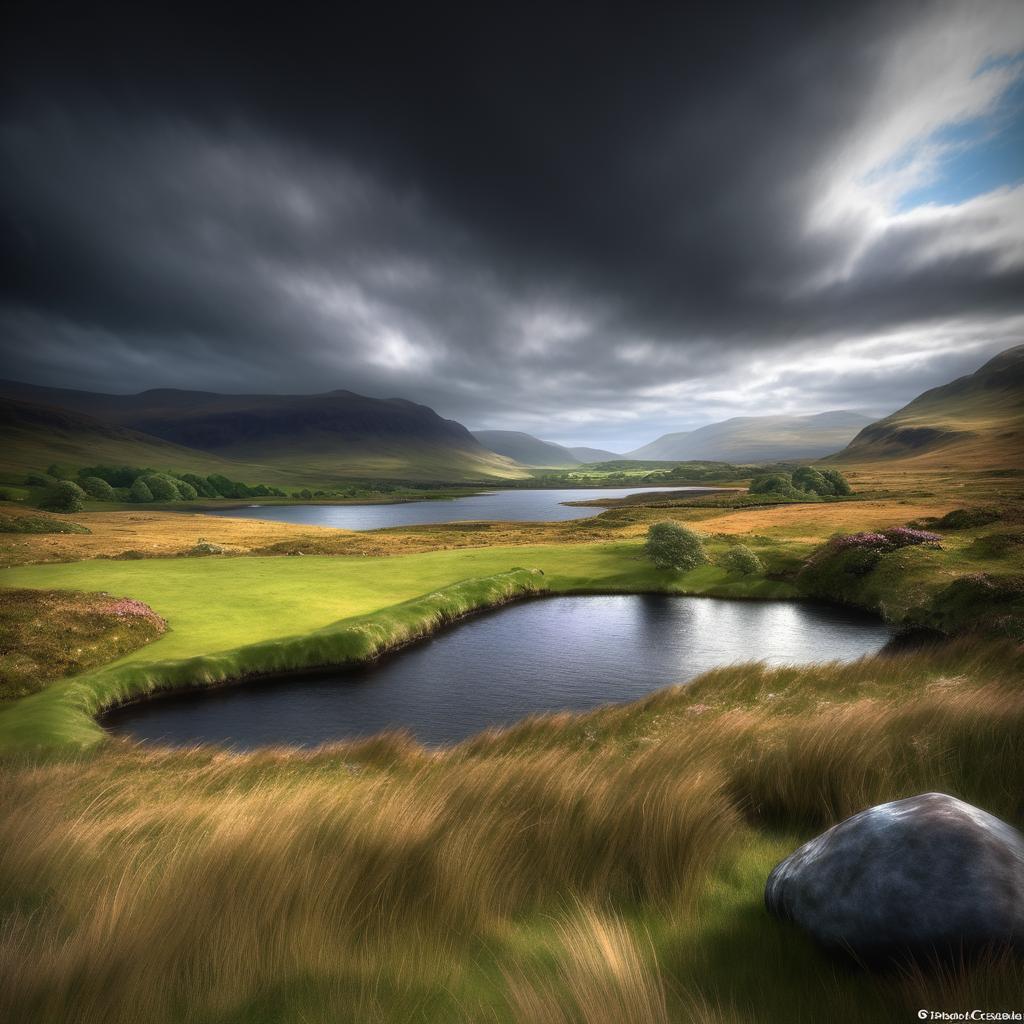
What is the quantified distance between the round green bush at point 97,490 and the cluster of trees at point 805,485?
16853cm

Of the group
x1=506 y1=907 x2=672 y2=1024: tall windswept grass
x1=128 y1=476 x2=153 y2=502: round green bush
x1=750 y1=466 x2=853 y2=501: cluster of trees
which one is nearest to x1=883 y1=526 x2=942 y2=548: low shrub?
x1=506 y1=907 x2=672 y2=1024: tall windswept grass

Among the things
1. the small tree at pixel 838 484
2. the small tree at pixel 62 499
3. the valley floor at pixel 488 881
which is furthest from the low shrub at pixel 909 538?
the small tree at pixel 62 499

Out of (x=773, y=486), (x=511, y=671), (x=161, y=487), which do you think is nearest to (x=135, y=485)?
(x=161, y=487)

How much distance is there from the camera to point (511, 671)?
76.8 ft

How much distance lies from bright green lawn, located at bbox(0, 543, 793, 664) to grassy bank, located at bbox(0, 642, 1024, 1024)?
19.3m

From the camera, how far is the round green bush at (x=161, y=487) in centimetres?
15612

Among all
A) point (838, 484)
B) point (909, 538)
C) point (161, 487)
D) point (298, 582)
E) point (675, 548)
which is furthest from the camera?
point (161, 487)

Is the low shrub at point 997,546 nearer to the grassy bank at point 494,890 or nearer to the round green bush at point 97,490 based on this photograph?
the grassy bank at point 494,890

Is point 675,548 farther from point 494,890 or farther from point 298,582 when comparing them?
point 494,890

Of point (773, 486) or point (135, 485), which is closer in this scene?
point (773, 486)

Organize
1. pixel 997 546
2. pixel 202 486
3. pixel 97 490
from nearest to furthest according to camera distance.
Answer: pixel 997 546
pixel 97 490
pixel 202 486

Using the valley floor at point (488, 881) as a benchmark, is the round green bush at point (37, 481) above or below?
above

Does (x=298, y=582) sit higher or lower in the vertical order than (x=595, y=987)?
lower

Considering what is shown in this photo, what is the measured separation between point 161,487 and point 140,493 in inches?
336
